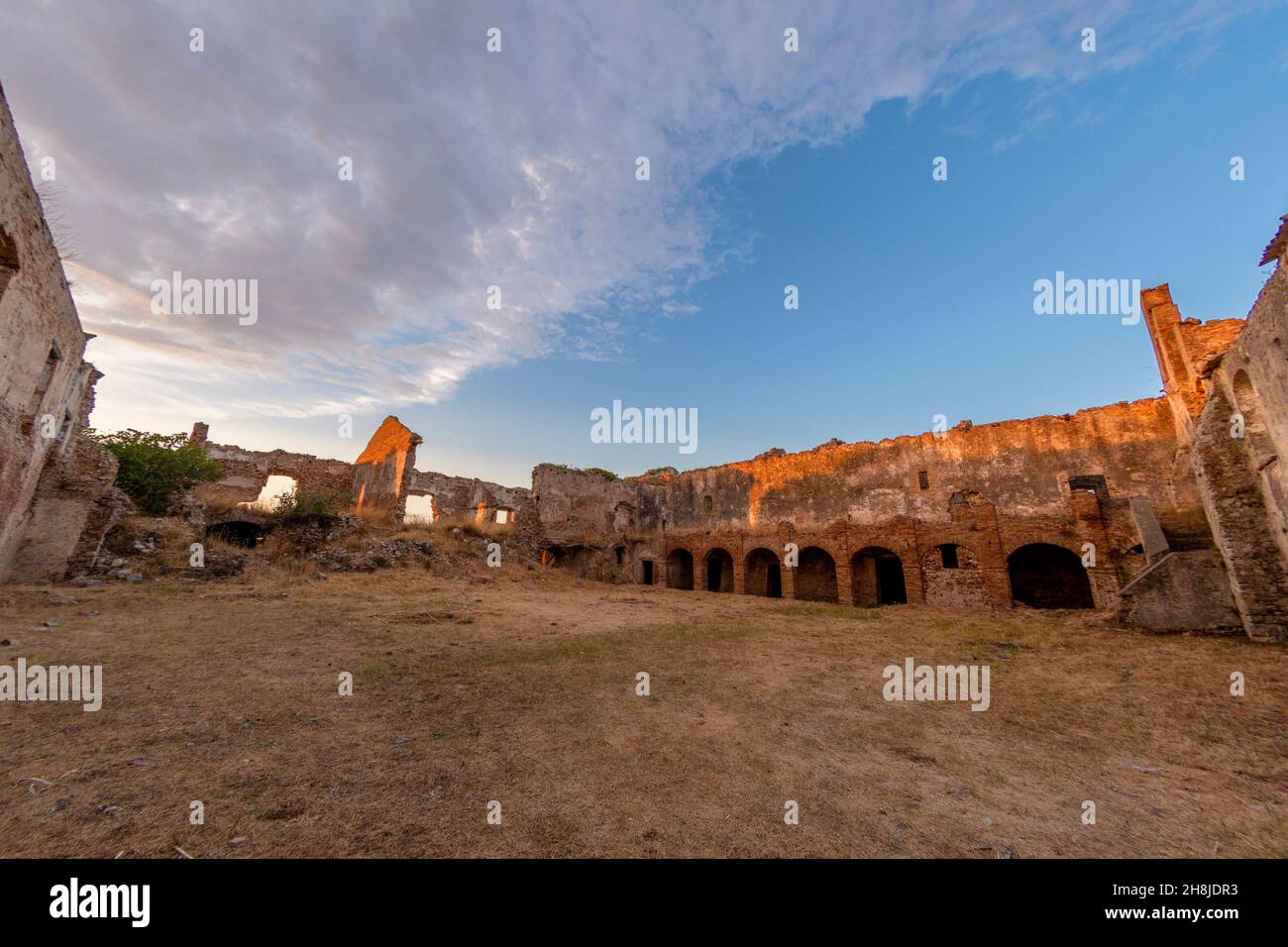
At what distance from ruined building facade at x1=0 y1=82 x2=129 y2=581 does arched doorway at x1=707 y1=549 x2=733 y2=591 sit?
71.3 ft

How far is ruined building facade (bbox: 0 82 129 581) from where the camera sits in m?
7.18

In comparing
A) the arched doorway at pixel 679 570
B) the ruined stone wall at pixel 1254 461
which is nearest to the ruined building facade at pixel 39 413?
the ruined stone wall at pixel 1254 461

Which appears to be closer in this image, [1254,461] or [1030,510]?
[1254,461]

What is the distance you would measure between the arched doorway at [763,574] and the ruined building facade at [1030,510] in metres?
0.10

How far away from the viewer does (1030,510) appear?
15.7m

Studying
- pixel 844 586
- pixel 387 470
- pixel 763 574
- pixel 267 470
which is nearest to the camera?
pixel 844 586

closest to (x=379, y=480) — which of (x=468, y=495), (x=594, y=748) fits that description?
(x=468, y=495)

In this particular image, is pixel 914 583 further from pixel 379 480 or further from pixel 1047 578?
pixel 379 480

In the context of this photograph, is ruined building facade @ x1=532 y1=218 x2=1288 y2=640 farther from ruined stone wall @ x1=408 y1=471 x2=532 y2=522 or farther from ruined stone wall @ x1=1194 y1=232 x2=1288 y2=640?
ruined stone wall @ x1=408 y1=471 x2=532 y2=522

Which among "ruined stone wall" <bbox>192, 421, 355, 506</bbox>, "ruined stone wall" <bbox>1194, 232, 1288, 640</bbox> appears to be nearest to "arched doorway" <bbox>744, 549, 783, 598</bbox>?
"ruined stone wall" <bbox>1194, 232, 1288, 640</bbox>

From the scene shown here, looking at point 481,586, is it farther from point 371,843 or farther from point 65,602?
point 371,843

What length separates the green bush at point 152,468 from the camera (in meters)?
14.1

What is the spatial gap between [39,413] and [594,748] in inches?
525
